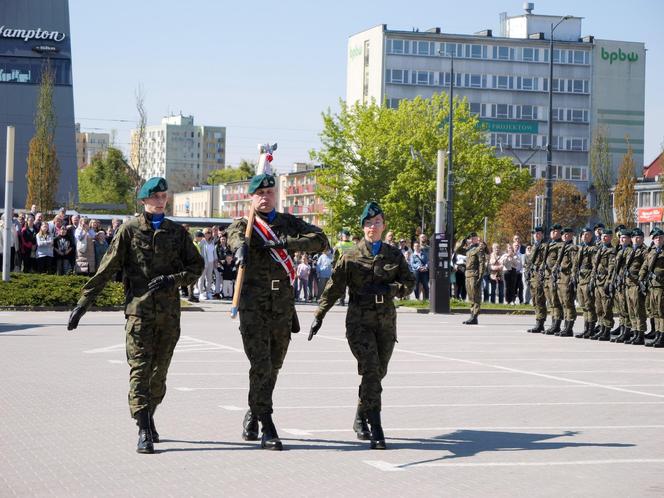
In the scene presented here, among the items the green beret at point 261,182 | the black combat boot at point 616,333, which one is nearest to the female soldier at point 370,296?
the green beret at point 261,182

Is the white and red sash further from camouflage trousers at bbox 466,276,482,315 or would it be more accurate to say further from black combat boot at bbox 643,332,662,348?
camouflage trousers at bbox 466,276,482,315

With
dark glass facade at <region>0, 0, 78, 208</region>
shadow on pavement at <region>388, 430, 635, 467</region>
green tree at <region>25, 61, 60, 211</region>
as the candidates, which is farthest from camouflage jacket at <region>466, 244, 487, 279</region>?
dark glass facade at <region>0, 0, 78, 208</region>

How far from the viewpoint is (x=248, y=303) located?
9.46 metres

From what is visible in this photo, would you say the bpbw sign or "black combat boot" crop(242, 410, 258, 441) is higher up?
the bpbw sign

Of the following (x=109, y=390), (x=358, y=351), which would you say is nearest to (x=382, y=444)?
(x=358, y=351)

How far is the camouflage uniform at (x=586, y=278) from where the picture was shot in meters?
23.0

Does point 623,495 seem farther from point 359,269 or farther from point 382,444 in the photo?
point 359,269

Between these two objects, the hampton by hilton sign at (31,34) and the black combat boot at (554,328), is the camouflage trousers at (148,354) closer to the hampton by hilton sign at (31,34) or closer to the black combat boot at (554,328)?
the black combat boot at (554,328)

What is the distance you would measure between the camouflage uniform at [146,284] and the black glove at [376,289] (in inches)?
54.6

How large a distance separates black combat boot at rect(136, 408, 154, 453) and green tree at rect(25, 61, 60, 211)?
48045mm

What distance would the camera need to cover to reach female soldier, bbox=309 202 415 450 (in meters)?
9.86

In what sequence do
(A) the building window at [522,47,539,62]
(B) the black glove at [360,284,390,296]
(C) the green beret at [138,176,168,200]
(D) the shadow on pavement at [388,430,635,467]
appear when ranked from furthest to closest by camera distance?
(A) the building window at [522,47,539,62] → (B) the black glove at [360,284,390,296] → (D) the shadow on pavement at [388,430,635,467] → (C) the green beret at [138,176,168,200]

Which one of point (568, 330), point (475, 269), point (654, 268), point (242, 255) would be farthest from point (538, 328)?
point (242, 255)

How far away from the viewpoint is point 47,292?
27.9 m
